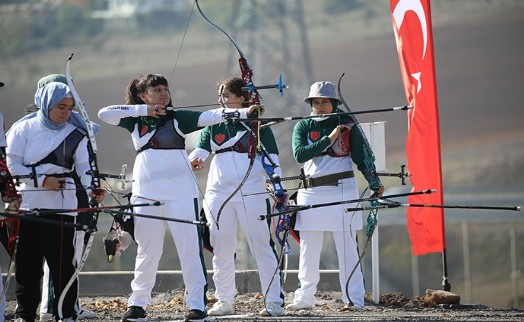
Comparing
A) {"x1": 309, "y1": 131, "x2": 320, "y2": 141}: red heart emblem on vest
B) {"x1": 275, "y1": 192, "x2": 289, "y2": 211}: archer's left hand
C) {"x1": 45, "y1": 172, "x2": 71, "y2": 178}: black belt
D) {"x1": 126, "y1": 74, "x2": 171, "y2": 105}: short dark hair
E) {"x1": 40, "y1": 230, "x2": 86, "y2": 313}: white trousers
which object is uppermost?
{"x1": 126, "y1": 74, "x2": 171, "y2": 105}: short dark hair

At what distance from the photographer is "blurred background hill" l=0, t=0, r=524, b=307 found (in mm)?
40125

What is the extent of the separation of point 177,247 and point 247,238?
86cm

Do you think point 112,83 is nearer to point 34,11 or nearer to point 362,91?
point 34,11

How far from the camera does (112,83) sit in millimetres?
48156

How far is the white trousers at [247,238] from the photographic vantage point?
8.91 meters

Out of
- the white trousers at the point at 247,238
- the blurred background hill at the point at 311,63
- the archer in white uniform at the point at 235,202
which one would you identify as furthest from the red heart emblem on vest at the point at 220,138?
the blurred background hill at the point at 311,63

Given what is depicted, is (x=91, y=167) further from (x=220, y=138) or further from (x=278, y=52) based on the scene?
(x=278, y=52)

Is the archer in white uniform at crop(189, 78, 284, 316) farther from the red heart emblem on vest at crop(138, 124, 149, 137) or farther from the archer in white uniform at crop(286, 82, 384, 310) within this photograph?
the red heart emblem on vest at crop(138, 124, 149, 137)

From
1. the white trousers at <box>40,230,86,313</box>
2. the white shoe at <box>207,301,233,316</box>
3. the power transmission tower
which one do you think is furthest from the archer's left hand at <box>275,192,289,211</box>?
the power transmission tower

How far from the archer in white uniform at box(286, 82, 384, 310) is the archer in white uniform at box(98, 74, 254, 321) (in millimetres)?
1267

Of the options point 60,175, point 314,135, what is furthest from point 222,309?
point 60,175

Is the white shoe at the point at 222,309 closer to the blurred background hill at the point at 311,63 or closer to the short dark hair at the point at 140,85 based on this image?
the short dark hair at the point at 140,85

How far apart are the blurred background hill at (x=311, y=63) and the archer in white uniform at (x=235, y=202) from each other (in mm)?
24269

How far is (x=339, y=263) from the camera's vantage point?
9.39m
